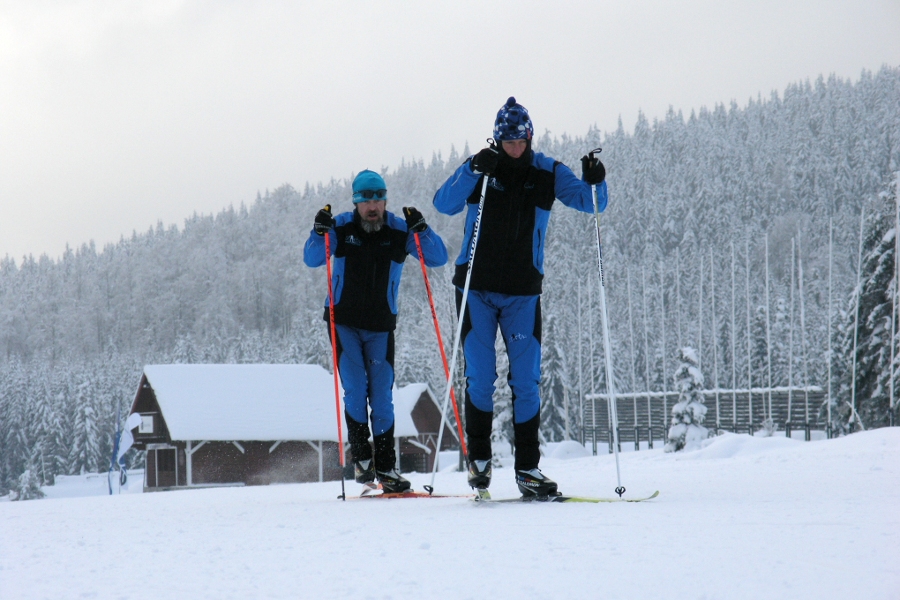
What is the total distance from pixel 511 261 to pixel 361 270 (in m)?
1.28

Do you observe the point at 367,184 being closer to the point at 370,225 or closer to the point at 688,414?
the point at 370,225

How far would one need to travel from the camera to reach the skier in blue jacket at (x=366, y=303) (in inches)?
222

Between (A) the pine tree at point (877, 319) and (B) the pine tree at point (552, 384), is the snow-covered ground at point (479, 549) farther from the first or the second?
(B) the pine tree at point (552, 384)

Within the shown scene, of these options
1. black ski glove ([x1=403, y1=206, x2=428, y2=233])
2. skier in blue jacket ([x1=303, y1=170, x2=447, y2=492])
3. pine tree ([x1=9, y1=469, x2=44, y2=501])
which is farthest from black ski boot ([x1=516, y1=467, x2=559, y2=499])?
pine tree ([x1=9, y1=469, x2=44, y2=501])

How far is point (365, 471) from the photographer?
5.62m

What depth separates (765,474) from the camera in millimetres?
5816

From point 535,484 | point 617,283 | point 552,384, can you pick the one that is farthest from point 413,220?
point 617,283

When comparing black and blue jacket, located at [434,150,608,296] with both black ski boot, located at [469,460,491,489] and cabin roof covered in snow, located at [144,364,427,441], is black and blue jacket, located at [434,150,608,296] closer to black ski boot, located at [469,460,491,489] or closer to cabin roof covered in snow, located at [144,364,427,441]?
black ski boot, located at [469,460,491,489]

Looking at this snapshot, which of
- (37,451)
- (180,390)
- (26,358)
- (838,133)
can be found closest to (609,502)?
(180,390)

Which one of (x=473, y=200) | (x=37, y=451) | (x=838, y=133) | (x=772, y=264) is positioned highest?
(x=838, y=133)

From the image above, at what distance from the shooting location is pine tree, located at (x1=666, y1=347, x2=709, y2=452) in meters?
27.6

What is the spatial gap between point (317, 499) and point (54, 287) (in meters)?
176

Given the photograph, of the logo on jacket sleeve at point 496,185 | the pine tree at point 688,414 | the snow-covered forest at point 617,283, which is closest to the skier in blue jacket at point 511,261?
the logo on jacket sleeve at point 496,185

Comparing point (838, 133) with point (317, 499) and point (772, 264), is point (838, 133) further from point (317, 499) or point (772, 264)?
point (317, 499)
